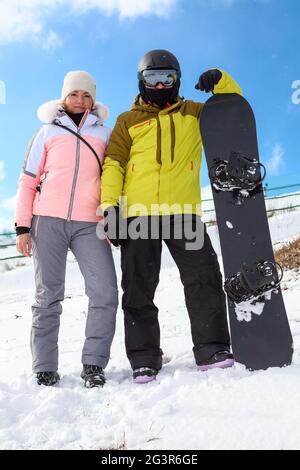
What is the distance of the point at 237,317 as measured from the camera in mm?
2977

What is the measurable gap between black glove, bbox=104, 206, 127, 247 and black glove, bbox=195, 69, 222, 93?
40.1 inches

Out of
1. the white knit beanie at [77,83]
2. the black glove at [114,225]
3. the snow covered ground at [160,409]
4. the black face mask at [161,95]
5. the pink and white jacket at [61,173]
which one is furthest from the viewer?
the white knit beanie at [77,83]

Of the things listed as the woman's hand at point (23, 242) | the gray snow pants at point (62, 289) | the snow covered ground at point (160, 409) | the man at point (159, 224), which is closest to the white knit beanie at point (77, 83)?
the man at point (159, 224)

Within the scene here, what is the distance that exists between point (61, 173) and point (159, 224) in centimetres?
78

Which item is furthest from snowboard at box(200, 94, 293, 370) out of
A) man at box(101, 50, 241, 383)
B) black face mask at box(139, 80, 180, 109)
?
black face mask at box(139, 80, 180, 109)

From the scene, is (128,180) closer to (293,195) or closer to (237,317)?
(237,317)

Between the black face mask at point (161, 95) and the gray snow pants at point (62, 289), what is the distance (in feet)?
3.31

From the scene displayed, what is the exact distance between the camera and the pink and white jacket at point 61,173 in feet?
10.3

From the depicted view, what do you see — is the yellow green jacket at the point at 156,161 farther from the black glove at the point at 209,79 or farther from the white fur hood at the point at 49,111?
the white fur hood at the point at 49,111

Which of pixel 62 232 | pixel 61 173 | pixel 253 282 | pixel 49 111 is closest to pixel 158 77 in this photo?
pixel 49 111

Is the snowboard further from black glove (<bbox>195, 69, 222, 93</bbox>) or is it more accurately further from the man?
black glove (<bbox>195, 69, 222, 93</bbox>)

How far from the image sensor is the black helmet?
3.23 metres

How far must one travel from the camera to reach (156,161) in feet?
10.1

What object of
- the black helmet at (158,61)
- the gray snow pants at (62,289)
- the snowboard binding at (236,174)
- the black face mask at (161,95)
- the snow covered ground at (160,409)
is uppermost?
the black helmet at (158,61)
